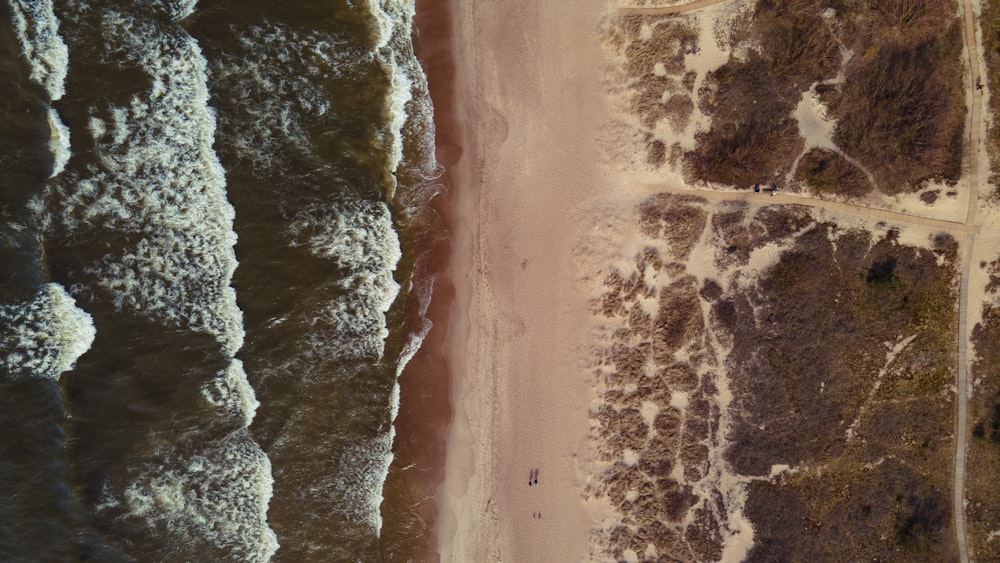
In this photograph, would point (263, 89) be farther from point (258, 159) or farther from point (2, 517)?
point (2, 517)

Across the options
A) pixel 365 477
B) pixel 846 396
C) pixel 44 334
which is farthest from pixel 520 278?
pixel 44 334

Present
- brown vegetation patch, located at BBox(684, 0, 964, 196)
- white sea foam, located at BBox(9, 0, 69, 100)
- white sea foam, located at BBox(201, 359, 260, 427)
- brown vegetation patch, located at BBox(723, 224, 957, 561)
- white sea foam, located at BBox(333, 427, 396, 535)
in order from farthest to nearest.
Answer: brown vegetation patch, located at BBox(723, 224, 957, 561) → brown vegetation patch, located at BBox(684, 0, 964, 196) → white sea foam, located at BBox(333, 427, 396, 535) → white sea foam, located at BBox(201, 359, 260, 427) → white sea foam, located at BBox(9, 0, 69, 100)

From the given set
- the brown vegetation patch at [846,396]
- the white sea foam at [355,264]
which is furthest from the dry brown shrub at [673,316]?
the white sea foam at [355,264]

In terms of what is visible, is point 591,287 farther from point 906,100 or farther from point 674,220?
point 906,100

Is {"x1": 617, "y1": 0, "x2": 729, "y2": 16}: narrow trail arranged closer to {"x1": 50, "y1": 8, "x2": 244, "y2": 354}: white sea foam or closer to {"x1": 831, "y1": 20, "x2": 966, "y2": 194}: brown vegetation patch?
{"x1": 831, "y1": 20, "x2": 966, "y2": 194}: brown vegetation patch

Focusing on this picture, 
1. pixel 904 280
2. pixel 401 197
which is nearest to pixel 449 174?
pixel 401 197

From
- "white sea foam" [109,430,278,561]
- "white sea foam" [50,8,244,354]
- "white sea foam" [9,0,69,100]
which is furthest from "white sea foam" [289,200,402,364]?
"white sea foam" [9,0,69,100]
